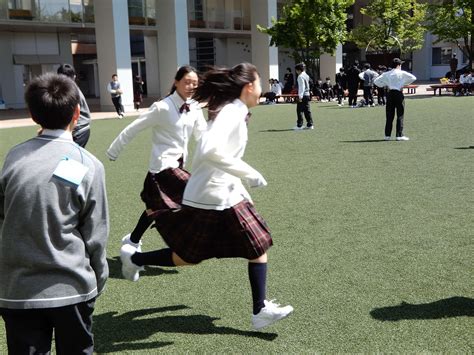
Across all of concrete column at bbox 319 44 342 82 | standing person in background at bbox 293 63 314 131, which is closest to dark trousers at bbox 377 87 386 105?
standing person in background at bbox 293 63 314 131

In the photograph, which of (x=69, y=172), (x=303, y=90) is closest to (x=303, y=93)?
(x=303, y=90)

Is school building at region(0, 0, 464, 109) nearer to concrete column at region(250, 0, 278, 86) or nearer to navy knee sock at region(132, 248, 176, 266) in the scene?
concrete column at region(250, 0, 278, 86)

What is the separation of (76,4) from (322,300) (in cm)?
2631

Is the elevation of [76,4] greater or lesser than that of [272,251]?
greater

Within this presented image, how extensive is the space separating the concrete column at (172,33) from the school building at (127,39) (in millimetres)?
47

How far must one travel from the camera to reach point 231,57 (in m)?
39.3

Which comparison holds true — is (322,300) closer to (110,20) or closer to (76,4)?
(110,20)

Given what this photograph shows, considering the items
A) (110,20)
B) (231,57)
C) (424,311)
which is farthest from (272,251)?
(231,57)

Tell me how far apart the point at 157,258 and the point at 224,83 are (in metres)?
1.24

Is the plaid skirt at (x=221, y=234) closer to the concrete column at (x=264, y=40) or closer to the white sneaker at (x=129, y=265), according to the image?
the white sneaker at (x=129, y=265)

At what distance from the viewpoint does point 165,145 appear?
4.73m

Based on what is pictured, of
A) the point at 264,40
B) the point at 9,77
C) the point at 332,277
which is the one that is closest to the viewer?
the point at 332,277

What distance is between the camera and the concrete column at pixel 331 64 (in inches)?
1438

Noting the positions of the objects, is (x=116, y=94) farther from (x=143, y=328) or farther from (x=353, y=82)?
(x=143, y=328)
